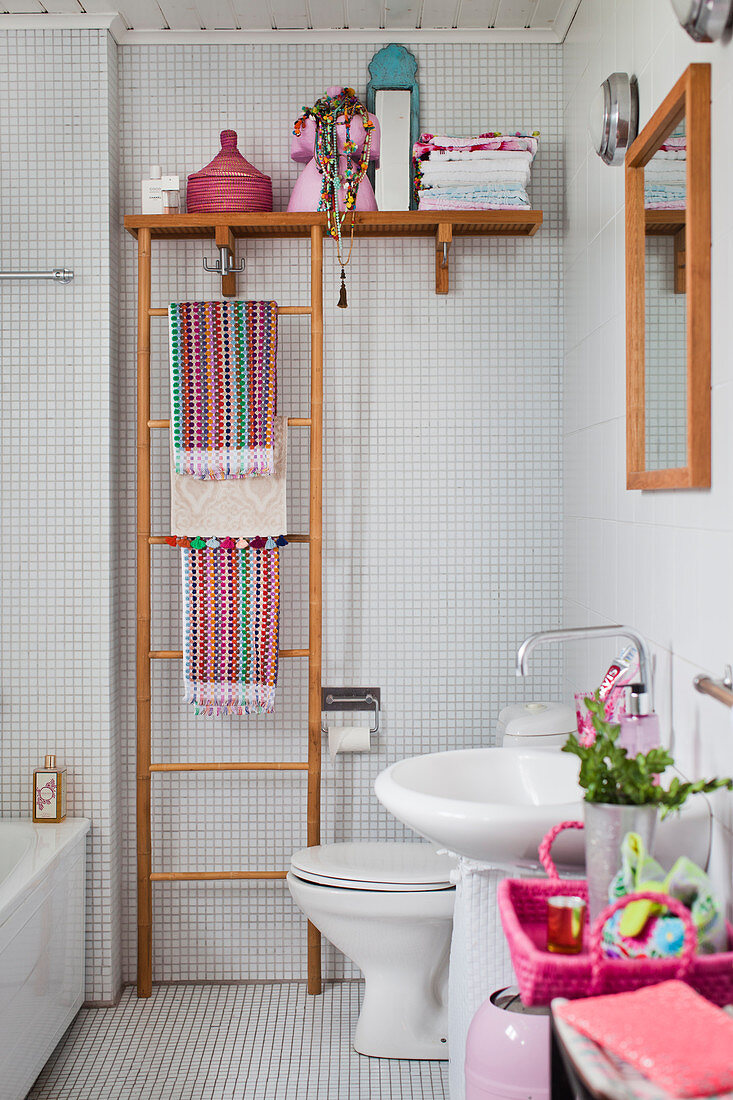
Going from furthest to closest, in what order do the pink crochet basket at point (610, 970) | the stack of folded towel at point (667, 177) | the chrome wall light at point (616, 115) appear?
the chrome wall light at point (616, 115) → the stack of folded towel at point (667, 177) → the pink crochet basket at point (610, 970)

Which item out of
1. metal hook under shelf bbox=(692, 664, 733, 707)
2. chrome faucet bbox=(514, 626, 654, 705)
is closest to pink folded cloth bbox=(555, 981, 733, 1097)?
metal hook under shelf bbox=(692, 664, 733, 707)

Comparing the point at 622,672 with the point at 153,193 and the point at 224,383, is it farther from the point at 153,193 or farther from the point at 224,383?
the point at 153,193

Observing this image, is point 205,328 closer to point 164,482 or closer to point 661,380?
point 164,482

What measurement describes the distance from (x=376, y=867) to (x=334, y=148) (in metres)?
1.78

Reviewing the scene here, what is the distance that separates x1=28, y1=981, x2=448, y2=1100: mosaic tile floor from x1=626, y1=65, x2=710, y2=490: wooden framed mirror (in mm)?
1486

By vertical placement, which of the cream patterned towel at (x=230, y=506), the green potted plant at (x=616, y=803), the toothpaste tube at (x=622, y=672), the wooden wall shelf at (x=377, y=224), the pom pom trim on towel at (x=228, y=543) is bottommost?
the green potted plant at (x=616, y=803)

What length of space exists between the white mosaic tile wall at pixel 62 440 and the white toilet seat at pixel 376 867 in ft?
1.95

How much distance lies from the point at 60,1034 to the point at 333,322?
6.30 feet

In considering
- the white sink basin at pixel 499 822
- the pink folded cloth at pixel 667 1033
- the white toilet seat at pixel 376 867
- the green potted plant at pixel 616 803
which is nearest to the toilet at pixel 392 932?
the white toilet seat at pixel 376 867

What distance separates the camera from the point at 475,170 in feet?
7.77

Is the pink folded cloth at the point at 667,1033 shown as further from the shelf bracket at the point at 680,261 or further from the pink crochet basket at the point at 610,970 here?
the shelf bracket at the point at 680,261

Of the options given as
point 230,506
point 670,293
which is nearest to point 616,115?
point 670,293

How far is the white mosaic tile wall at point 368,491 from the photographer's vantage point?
2.57m

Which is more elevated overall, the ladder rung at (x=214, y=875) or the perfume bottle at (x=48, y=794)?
the perfume bottle at (x=48, y=794)
